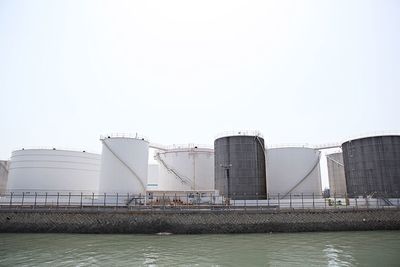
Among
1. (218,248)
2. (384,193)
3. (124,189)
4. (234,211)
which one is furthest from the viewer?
(124,189)

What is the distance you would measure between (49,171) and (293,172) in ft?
120

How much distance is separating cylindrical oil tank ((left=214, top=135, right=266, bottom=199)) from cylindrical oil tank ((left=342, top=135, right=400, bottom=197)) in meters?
11.7

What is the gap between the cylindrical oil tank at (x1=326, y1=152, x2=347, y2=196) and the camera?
164 ft

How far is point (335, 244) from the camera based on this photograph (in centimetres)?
2000

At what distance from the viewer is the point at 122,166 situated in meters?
36.8

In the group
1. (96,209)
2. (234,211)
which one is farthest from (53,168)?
(234,211)

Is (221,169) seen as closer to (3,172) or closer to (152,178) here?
(152,178)

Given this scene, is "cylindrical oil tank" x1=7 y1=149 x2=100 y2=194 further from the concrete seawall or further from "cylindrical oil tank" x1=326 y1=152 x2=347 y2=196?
"cylindrical oil tank" x1=326 y1=152 x2=347 y2=196

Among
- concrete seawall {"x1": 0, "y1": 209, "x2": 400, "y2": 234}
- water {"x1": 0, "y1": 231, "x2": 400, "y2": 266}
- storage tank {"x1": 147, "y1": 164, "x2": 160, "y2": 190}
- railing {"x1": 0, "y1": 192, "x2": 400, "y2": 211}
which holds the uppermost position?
storage tank {"x1": 147, "y1": 164, "x2": 160, "y2": 190}

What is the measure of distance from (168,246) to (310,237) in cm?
1186

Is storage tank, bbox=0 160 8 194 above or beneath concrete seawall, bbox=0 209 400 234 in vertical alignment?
above

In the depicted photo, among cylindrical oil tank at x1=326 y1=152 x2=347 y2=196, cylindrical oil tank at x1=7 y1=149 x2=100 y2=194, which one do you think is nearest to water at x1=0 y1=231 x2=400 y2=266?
cylindrical oil tank at x1=7 y1=149 x2=100 y2=194

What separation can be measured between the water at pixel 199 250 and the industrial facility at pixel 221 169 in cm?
1064

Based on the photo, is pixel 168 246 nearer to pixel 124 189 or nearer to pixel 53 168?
pixel 124 189
